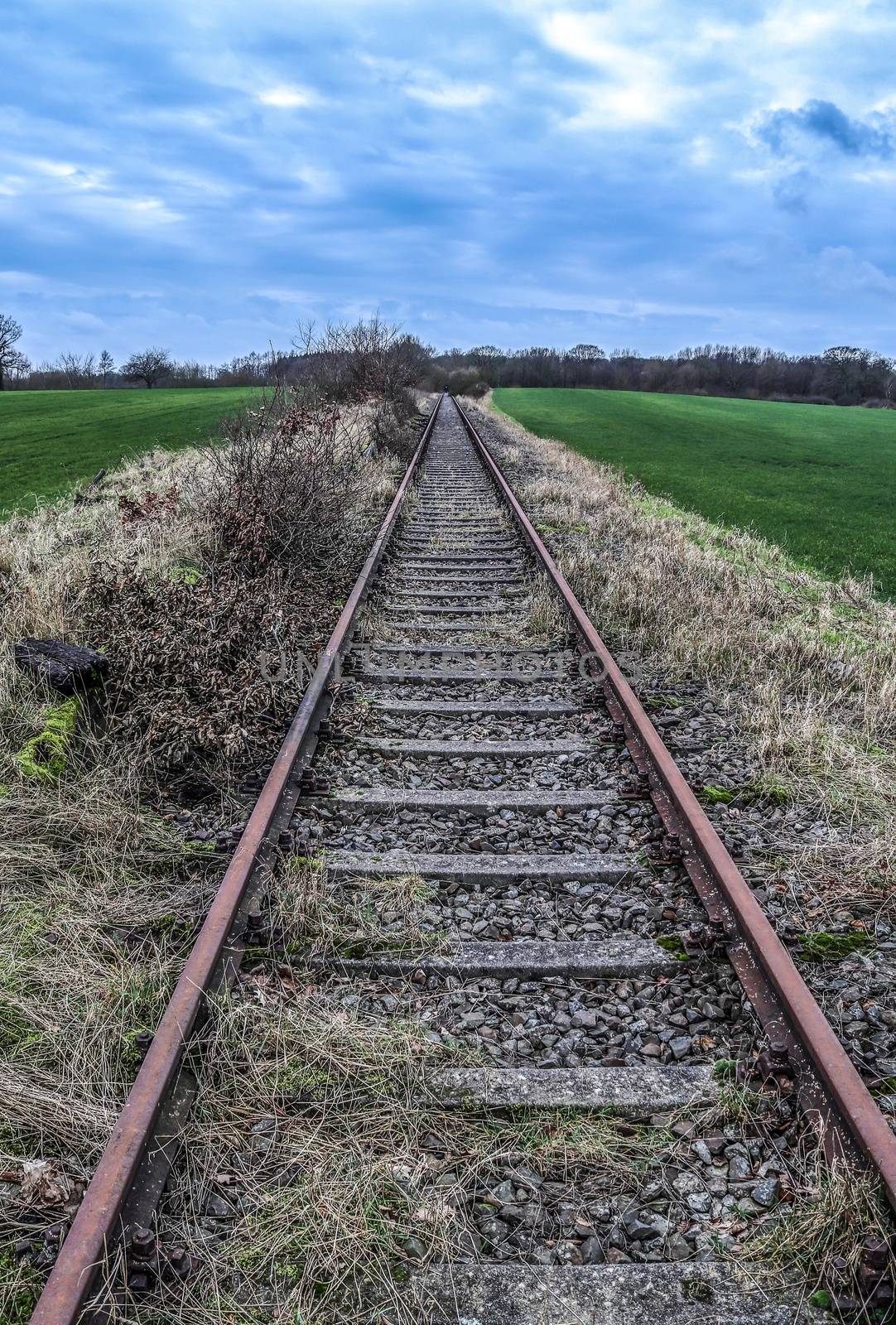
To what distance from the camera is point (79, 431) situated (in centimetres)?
3344

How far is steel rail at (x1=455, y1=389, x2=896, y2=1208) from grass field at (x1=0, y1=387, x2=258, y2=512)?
8664mm

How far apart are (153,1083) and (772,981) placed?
6.56 feet

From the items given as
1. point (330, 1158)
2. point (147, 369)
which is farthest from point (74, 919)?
point (147, 369)

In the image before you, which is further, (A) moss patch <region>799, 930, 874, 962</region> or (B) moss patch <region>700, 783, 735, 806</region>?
(B) moss patch <region>700, 783, 735, 806</region>

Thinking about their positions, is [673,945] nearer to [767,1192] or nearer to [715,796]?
[767,1192]

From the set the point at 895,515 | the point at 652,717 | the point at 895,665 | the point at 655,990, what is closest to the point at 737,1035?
the point at 655,990

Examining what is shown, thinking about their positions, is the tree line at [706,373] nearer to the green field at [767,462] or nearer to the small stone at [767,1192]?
the green field at [767,462]

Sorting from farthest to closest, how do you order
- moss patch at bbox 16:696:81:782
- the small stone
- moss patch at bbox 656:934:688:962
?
moss patch at bbox 16:696:81:782, moss patch at bbox 656:934:688:962, the small stone

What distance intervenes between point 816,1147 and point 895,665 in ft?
15.1

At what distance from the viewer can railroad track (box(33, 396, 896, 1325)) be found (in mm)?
2092

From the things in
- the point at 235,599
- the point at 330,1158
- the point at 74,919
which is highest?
the point at 235,599

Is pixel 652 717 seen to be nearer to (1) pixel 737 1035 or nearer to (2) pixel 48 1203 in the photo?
(1) pixel 737 1035

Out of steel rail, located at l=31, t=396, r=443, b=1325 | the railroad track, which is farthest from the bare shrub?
steel rail, located at l=31, t=396, r=443, b=1325

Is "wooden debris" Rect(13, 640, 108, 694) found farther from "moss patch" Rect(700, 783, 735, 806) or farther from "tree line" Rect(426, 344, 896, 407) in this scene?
"tree line" Rect(426, 344, 896, 407)
